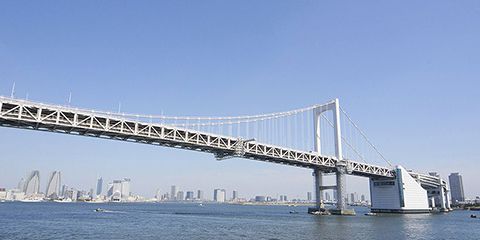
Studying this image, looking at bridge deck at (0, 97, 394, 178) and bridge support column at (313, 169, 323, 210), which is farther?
bridge support column at (313, 169, 323, 210)

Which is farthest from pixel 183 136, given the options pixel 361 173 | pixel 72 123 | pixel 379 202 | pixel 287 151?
pixel 379 202

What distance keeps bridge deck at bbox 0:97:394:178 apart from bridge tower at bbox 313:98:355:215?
216 cm

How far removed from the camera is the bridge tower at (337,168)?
7831cm

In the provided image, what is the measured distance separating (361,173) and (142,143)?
5335 centimetres

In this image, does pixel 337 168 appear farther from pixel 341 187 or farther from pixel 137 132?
pixel 137 132

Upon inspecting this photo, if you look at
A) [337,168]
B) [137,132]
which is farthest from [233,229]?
[337,168]

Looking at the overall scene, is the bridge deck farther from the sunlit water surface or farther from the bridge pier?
the sunlit water surface

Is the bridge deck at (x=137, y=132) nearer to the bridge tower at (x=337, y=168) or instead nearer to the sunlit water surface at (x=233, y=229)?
the bridge tower at (x=337, y=168)

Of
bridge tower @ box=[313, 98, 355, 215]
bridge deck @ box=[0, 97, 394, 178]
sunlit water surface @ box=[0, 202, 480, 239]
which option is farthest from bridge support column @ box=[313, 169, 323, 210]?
sunlit water surface @ box=[0, 202, 480, 239]

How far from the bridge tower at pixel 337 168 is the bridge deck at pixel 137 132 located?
2.16 m

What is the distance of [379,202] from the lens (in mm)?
96375

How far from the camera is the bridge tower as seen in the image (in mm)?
78312

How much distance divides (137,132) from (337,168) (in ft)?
143

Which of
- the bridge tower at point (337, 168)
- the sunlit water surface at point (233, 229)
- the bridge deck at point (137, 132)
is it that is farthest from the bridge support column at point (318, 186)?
the sunlit water surface at point (233, 229)
